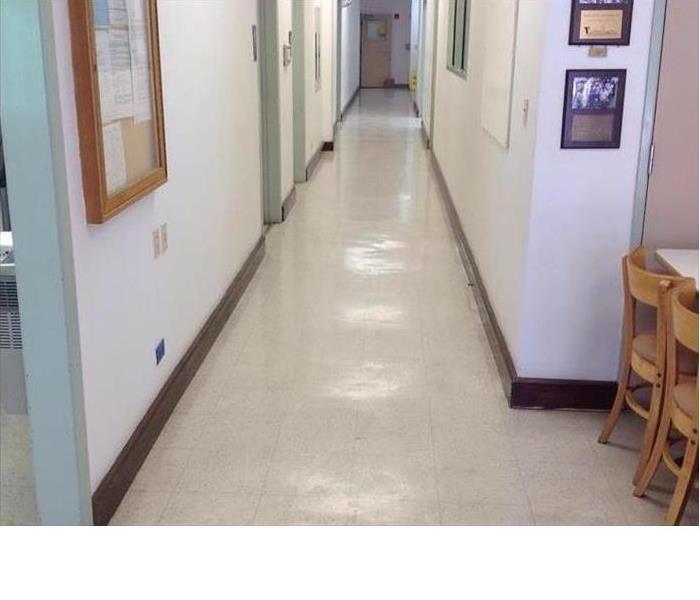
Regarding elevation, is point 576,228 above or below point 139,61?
below

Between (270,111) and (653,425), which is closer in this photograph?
(653,425)

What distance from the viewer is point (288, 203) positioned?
7.48 m

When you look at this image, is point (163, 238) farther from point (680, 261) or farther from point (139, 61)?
point (680, 261)

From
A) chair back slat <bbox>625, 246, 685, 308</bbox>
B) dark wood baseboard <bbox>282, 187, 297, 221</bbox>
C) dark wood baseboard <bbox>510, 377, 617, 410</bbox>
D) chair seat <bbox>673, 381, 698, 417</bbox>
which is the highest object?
chair back slat <bbox>625, 246, 685, 308</bbox>

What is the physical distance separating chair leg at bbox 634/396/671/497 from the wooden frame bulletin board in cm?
199

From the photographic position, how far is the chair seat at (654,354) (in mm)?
2902

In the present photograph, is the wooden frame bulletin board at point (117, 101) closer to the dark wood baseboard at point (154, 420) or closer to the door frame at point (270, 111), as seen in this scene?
the dark wood baseboard at point (154, 420)

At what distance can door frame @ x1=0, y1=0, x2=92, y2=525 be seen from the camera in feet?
6.82

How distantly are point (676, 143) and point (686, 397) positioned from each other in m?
1.17

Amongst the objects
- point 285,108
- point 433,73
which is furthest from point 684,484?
point 433,73

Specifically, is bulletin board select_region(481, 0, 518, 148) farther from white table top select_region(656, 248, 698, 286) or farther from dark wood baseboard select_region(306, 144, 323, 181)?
dark wood baseboard select_region(306, 144, 323, 181)

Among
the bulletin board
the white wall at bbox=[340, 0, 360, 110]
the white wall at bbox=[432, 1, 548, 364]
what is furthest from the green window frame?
the white wall at bbox=[340, 0, 360, 110]
